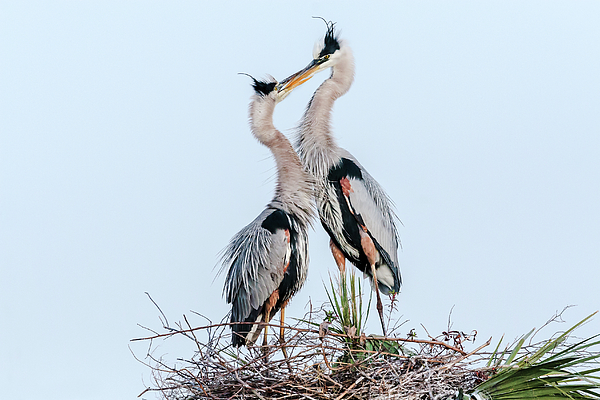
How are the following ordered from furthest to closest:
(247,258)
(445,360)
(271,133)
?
1. (271,133)
2. (247,258)
3. (445,360)

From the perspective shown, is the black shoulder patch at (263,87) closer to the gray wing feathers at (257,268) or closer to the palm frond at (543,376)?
the gray wing feathers at (257,268)

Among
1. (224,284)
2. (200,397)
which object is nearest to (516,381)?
(200,397)

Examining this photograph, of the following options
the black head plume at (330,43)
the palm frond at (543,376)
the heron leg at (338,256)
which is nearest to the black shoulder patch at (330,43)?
the black head plume at (330,43)

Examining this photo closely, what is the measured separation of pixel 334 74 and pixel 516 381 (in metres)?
3.29

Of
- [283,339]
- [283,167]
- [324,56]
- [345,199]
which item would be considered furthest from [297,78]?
[283,339]

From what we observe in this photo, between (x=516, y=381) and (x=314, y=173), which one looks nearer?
(x=516, y=381)

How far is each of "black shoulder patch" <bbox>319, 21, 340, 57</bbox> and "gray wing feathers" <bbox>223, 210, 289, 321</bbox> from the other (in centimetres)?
179

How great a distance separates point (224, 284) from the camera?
5.20 meters

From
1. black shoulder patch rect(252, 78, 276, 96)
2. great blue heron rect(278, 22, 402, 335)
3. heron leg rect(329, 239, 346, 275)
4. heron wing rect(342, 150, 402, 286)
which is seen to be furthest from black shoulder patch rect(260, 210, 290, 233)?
black shoulder patch rect(252, 78, 276, 96)

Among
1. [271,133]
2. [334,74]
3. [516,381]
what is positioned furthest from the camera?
[334,74]

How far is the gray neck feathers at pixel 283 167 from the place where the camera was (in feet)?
16.9

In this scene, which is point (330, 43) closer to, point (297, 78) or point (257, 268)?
point (297, 78)

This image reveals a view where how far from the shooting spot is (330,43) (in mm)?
6016

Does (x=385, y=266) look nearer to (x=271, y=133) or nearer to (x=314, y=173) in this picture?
(x=314, y=173)
